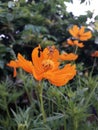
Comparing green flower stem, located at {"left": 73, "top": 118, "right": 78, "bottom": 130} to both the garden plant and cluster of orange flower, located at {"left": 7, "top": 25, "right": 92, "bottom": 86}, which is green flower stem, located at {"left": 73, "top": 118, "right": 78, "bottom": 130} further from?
cluster of orange flower, located at {"left": 7, "top": 25, "right": 92, "bottom": 86}

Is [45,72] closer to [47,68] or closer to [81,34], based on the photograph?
[47,68]

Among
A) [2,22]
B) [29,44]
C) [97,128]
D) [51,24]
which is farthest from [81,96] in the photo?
[51,24]

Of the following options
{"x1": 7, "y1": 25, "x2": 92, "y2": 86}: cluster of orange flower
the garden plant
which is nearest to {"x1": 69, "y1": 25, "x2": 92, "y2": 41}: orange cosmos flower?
the garden plant

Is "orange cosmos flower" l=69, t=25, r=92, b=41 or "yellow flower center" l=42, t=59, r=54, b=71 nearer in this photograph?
"yellow flower center" l=42, t=59, r=54, b=71

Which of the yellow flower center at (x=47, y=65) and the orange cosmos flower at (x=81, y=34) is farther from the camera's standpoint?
the orange cosmos flower at (x=81, y=34)

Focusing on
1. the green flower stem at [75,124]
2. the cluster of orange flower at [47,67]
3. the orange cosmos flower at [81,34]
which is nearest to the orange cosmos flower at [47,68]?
the cluster of orange flower at [47,67]

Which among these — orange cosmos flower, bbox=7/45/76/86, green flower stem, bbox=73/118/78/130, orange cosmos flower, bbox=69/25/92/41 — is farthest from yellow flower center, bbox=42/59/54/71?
orange cosmos flower, bbox=69/25/92/41

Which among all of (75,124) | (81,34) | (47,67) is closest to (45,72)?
(47,67)

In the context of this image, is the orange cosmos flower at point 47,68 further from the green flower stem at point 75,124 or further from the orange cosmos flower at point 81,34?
the orange cosmos flower at point 81,34

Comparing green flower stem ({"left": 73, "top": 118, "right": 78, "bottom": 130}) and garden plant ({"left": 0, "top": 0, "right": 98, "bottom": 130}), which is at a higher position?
garden plant ({"left": 0, "top": 0, "right": 98, "bottom": 130})
